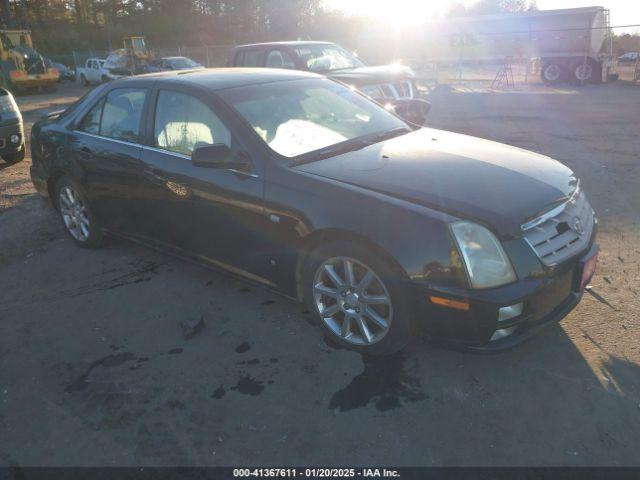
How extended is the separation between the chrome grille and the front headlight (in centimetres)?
22

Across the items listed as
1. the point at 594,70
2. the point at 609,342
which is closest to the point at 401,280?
the point at 609,342

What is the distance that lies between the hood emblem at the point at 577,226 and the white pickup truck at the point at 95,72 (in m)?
27.2

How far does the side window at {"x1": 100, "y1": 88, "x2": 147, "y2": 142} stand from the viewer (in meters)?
4.20

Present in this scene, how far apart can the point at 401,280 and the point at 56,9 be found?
54.1 metres

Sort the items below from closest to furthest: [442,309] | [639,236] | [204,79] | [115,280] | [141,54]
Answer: [442,309], [204,79], [115,280], [639,236], [141,54]

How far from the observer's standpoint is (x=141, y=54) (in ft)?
98.0

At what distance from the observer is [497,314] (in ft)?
8.85

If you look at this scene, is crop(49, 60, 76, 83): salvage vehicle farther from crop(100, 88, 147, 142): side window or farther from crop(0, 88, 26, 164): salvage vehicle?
crop(100, 88, 147, 142): side window

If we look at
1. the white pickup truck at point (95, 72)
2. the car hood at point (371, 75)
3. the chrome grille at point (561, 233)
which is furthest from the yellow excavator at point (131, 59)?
the chrome grille at point (561, 233)

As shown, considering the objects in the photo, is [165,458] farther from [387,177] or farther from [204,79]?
[204,79]

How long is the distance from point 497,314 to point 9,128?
317 inches

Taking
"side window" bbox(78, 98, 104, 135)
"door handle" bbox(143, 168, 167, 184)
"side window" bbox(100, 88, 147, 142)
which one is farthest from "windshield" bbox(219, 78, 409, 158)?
Result: "side window" bbox(78, 98, 104, 135)

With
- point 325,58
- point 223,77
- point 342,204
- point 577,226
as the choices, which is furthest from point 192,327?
point 325,58

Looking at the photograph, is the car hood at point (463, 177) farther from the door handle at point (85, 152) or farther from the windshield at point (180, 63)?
the windshield at point (180, 63)
